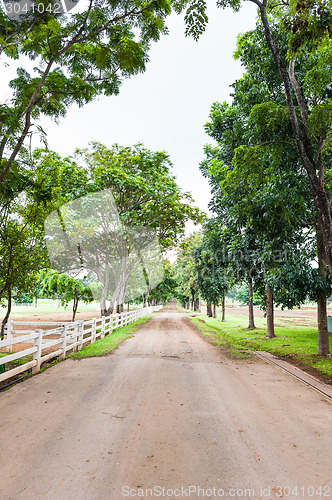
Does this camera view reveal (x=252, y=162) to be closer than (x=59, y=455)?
No

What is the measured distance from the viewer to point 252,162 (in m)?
9.17

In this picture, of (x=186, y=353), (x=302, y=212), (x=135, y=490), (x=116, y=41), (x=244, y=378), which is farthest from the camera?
(x=186, y=353)

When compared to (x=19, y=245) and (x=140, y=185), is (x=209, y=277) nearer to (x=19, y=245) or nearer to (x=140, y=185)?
(x=140, y=185)

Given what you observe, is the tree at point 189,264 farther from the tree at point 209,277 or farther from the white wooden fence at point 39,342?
the white wooden fence at point 39,342

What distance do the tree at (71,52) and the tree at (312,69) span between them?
3.78 ft

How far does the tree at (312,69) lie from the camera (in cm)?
599

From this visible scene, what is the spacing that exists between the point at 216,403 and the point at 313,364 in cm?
505

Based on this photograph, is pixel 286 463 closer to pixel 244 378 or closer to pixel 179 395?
pixel 179 395

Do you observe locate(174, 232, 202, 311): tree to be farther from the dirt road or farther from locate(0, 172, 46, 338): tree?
the dirt road

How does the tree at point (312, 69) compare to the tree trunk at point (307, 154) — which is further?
the tree trunk at point (307, 154)

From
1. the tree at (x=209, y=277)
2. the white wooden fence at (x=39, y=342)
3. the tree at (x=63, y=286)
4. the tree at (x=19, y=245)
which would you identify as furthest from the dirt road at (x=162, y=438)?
the tree at (x=209, y=277)

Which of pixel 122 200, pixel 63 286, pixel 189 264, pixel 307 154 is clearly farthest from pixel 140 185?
pixel 189 264

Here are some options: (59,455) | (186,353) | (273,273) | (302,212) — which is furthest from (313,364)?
(59,455)

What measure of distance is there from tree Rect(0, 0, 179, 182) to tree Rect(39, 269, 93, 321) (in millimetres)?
6411
